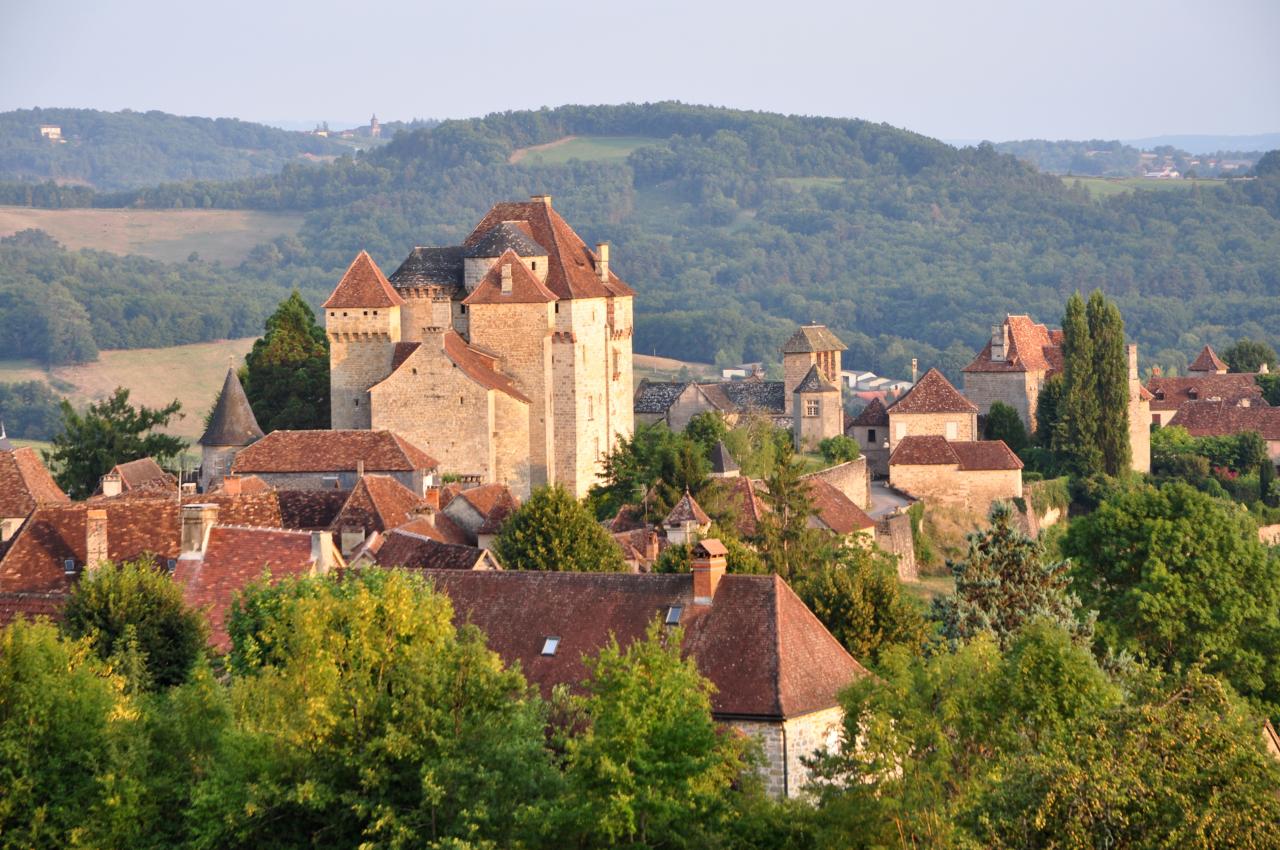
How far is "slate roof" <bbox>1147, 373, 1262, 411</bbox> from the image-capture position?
333 ft

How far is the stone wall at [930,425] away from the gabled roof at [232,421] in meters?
23.0

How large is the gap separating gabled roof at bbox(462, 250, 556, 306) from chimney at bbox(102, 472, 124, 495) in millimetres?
12181

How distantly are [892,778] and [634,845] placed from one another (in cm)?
317

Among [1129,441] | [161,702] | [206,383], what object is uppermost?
[161,702]

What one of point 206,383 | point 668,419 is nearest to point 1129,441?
point 668,419

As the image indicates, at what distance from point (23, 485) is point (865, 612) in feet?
77.3

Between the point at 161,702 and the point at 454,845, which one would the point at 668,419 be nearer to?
the point at 161,702

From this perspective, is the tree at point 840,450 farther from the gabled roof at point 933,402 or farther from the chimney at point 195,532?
the chimney at point 195,532

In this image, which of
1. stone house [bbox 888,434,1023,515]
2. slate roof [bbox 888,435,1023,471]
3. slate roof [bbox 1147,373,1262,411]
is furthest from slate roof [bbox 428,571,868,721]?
slate roof [bbox 1147,373,1262,411]

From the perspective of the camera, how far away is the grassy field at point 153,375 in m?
159

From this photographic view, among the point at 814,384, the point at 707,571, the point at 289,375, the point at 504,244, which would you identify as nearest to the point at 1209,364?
the point at 814,384

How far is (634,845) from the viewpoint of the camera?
26.3 m

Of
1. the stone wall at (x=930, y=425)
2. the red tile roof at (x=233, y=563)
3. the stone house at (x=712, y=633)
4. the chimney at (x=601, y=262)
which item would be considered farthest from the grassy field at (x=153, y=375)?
the stone house at (x=712, y=633)

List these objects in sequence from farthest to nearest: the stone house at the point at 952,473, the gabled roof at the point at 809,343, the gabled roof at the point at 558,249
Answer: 1. the gabled roof at the point at 809,343
2. the stone house at the point at 952,473
3. the gabled roof at the point at 558,249
